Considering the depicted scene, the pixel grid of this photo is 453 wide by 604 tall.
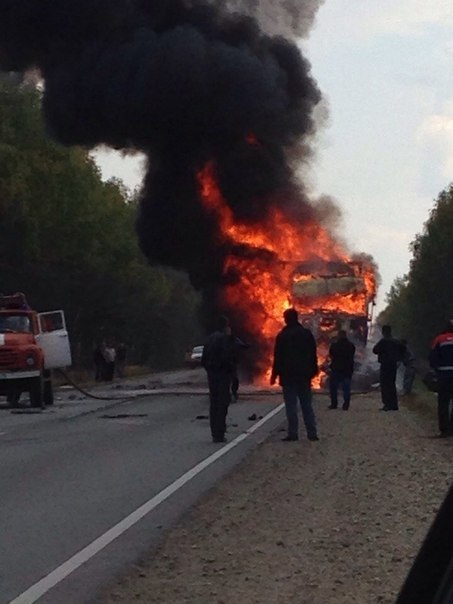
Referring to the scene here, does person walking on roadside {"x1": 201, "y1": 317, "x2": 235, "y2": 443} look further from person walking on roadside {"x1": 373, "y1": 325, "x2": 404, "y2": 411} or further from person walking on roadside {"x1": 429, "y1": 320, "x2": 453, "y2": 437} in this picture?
person walking on roadside {"x1": 373, "y1": 325, "x2": 404, "y2": 411}

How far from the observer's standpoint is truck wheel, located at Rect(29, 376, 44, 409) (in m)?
33.0

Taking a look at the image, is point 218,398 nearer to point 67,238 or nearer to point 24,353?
point 24,353

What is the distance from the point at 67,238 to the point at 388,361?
156ft

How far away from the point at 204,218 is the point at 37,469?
2858 centimetres

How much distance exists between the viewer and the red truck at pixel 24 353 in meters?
32.8

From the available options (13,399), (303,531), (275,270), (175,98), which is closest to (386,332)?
(13,399)

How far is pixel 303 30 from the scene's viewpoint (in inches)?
1812

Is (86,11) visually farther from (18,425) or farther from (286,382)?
(286,382)

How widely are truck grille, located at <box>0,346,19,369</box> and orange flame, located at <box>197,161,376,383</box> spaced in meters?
10.9

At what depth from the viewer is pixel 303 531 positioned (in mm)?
11281

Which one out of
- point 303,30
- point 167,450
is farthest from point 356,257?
point 167,450

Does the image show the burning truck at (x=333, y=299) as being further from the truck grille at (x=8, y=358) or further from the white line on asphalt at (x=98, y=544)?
the white line on asphalt at (x=98, y=544)

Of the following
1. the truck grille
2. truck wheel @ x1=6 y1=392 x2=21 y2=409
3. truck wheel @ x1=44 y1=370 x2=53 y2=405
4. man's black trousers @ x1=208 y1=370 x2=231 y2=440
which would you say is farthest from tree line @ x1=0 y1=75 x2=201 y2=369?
man's black trousers @ x1=208 y1=370 x2=231 y2=440

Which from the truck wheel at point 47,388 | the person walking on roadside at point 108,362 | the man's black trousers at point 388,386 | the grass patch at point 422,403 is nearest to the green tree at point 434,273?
the person walking on roadside at point 108,362
